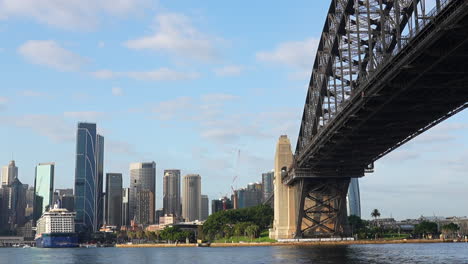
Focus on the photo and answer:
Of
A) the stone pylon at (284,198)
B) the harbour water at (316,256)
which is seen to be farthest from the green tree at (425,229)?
the harbour water at (316,256)

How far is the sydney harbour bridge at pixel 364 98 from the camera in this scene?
132 ft

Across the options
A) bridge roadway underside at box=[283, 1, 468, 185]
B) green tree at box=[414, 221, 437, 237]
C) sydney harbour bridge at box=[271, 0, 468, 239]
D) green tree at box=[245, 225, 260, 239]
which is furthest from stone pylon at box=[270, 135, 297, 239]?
green tree at box=[414, 221, 437, 237]

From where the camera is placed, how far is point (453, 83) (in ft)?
154

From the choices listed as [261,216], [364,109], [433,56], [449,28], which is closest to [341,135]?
[364,109]

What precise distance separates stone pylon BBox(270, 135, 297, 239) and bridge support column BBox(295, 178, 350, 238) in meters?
2.48

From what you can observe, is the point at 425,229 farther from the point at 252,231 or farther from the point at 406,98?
the point at 406,98

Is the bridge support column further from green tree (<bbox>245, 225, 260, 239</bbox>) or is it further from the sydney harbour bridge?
green tree (<bbox>245, 225, 260, 239</bbox>)

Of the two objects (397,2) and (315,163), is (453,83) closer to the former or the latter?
(397,2)

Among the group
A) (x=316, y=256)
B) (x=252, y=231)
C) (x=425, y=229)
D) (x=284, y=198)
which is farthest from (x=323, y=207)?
(x=425, y=229)

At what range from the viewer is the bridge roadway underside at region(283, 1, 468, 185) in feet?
125

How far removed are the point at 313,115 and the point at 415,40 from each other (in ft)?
172

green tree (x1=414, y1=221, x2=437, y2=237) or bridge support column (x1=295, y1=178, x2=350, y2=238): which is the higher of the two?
bridge support column (x1=295, y1=178, x2=350, y2=238)

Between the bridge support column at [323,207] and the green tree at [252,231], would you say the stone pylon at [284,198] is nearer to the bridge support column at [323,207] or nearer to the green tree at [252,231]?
the bridge support column at [323,207]

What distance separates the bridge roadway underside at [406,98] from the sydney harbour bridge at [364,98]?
8 cm
